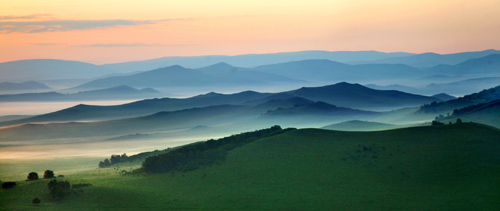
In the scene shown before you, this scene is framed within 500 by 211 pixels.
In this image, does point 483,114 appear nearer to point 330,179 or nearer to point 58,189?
point 330,179

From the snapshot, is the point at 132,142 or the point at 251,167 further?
the point at 132,142

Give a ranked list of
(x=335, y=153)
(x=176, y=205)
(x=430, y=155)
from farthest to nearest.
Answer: (x=335, y=153) < (x=430, y=155) < (x=176, y=205)

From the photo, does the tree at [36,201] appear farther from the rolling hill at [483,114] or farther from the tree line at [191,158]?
the rolling hill at [483,114]

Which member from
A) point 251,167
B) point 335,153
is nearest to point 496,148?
point 335,153

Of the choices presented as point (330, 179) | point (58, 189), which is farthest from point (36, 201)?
point (330, 179)

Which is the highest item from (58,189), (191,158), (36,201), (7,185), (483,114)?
(483,114)

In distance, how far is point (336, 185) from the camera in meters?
57.1

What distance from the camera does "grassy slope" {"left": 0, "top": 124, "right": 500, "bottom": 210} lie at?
51500 mm

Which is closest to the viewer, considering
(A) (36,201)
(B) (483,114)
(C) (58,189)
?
(A) (36,201)

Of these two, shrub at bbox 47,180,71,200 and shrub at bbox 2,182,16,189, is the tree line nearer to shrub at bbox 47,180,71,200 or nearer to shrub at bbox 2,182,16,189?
shrub at bbox 47,180,71,200

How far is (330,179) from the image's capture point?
59.4 m

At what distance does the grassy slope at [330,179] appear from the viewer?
169 ft

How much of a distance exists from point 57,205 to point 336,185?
93.4 feet

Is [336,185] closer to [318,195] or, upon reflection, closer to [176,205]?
[318,195]
